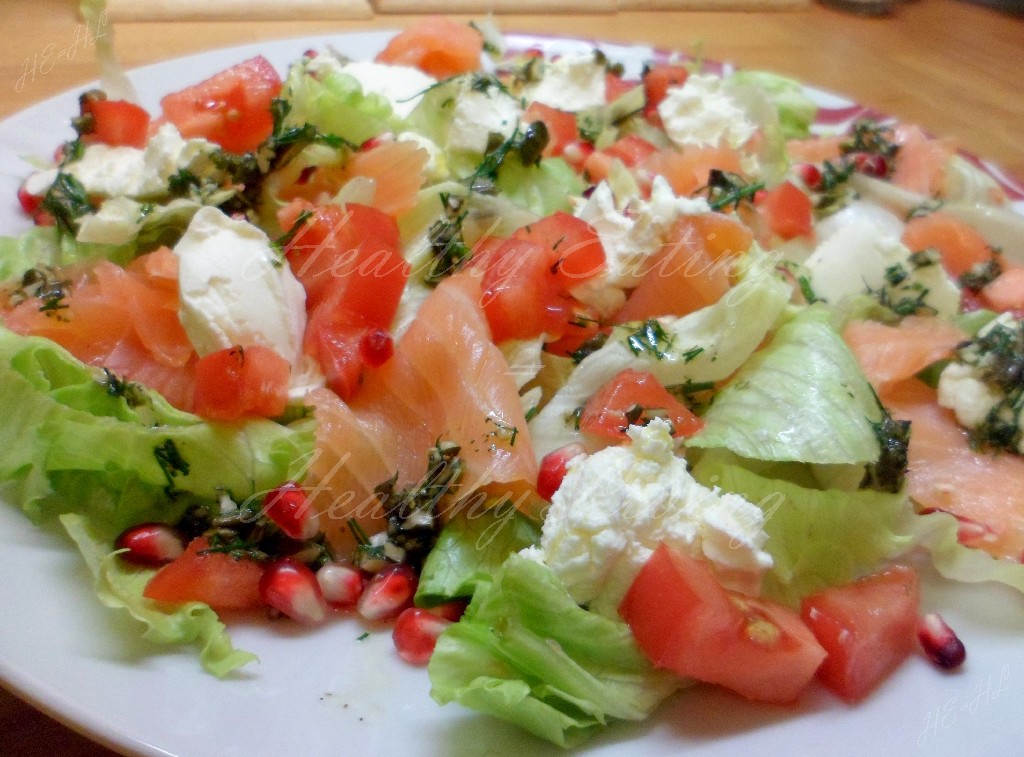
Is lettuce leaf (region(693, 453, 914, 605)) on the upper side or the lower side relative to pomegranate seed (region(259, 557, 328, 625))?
upper

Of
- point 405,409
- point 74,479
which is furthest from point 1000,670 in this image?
point 74,479

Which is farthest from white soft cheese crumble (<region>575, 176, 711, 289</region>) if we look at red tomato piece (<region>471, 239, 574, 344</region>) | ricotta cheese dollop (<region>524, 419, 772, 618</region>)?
ricotta cheese dollop (<region>524, 419, 772, 618</region>)

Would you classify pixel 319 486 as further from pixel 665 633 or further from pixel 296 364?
pixel 665 633

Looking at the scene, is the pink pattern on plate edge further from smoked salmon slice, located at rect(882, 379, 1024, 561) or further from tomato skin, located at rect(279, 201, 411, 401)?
tomato skin, located at rect(279, 201, 411, 401)

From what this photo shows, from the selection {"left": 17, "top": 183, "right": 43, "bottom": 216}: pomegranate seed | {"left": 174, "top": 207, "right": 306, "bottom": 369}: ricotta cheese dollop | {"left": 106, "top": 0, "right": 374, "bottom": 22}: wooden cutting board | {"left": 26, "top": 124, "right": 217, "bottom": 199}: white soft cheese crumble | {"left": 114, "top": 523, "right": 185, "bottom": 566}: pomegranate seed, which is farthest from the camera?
{"left": 106, "top": 0, "right": 374, "bottom": 22}: wooden cutting board

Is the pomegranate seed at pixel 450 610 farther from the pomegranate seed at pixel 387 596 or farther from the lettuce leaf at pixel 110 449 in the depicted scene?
the lettuce leaf at pixel 110 449

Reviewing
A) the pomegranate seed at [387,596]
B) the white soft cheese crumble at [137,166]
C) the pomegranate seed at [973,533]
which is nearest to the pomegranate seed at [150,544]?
the pomegranate seed at [387,596]
